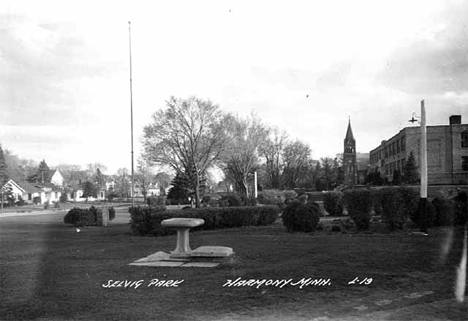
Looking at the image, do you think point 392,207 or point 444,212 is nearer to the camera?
point 392,207

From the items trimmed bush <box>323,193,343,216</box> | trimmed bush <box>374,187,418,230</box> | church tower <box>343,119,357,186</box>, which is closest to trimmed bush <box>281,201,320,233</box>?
trimmed bush <box>374,187,418,230</box>

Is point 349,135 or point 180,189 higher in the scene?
point 349,135

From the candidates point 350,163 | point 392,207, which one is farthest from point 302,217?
point 350,163

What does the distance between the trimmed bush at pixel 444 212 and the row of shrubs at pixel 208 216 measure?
6.90 meters

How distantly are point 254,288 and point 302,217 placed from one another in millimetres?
9403

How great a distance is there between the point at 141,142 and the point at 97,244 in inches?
960

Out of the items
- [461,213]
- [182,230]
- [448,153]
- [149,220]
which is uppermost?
[448,153]

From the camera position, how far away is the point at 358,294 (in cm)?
659

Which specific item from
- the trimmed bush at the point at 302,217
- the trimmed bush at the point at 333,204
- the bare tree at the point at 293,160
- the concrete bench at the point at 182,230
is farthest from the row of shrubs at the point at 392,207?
the bare tree at the point at 293,160

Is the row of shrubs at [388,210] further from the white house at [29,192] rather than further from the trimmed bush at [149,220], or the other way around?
the white house at [29,192]

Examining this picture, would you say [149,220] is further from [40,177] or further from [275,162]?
[40,177]

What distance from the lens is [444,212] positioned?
660 inches

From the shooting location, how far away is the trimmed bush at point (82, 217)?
25.4m

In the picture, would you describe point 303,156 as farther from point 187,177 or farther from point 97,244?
point 97,244
